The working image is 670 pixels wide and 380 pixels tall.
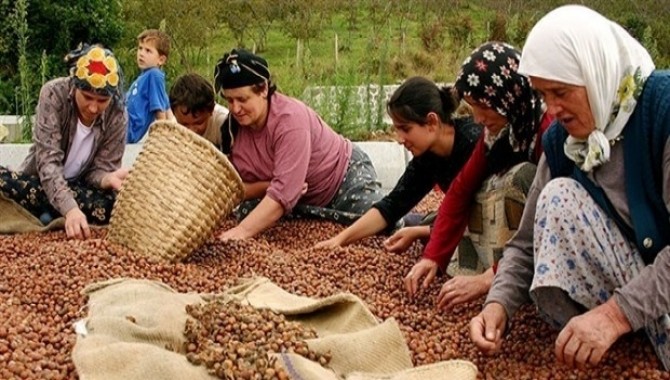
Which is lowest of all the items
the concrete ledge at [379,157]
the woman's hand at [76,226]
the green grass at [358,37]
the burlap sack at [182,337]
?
the green grass at [358,37]

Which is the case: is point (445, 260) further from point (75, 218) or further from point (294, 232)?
point (75, 218)

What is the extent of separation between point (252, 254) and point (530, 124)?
1424mm

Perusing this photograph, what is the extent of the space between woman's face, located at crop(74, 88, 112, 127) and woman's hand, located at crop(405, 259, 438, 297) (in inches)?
73.5

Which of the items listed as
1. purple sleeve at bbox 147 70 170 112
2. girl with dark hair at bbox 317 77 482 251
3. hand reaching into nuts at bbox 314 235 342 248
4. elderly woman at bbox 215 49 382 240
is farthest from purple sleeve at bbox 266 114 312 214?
purple sleeve at bbox 147 70 170 112

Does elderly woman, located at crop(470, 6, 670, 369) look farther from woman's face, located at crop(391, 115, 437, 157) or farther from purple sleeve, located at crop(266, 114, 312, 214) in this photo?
purple sleeve, located at crop(266, 114, 312, 214)

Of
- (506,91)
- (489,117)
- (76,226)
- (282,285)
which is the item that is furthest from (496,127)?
(76,226)

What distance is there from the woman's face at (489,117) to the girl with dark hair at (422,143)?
398 millimetres

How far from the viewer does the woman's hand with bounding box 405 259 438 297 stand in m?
3.56

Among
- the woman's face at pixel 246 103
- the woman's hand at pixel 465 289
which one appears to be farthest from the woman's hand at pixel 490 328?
the woman's face at pixel 246 103

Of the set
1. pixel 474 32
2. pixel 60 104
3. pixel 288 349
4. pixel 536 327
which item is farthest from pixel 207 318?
pixel 474 32

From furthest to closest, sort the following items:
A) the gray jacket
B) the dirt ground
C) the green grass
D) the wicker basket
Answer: the green grass, the gray jacket, the wicker basket, the dirt ground

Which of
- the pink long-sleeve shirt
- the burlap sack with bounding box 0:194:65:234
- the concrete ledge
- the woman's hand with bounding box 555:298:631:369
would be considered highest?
the woman's hand with bounding box 555:298:631:369

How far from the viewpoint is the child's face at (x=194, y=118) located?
16.8ft

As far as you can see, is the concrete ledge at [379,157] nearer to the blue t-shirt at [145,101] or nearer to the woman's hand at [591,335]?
the blue t-shirt at [145,101]
